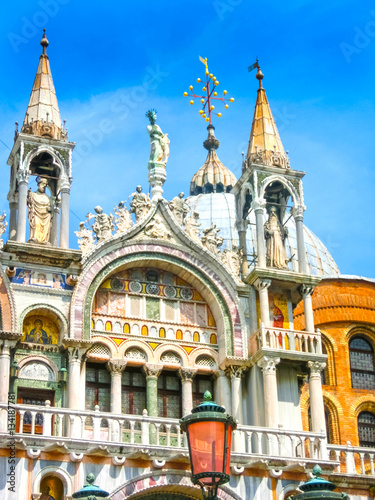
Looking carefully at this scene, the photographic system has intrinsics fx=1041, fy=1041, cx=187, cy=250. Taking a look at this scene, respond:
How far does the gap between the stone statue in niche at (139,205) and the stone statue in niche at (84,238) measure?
1423 mm

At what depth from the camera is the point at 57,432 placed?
23.6m

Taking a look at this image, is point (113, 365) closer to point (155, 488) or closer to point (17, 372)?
point (17, 372)

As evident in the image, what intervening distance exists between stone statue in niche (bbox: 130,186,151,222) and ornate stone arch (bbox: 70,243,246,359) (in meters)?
0.85

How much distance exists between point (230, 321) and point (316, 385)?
8.84 feet

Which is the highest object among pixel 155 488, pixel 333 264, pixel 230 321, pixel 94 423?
pixel 333 264

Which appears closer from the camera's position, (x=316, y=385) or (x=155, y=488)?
(x=155, y=488)

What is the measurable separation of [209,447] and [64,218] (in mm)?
13042

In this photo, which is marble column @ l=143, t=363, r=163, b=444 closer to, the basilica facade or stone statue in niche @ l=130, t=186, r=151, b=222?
the basilica facade

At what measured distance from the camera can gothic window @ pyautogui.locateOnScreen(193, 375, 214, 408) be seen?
26.3 metres

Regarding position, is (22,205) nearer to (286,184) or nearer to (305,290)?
(286,184)

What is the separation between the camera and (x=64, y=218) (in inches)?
1022

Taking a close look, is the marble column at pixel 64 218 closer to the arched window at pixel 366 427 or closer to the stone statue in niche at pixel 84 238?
the stone statue in niche at pixel 84 238

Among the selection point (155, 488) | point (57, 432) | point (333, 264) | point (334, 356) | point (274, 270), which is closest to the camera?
point (155, 488)

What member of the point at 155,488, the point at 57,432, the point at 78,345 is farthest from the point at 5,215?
the point at 155,488
